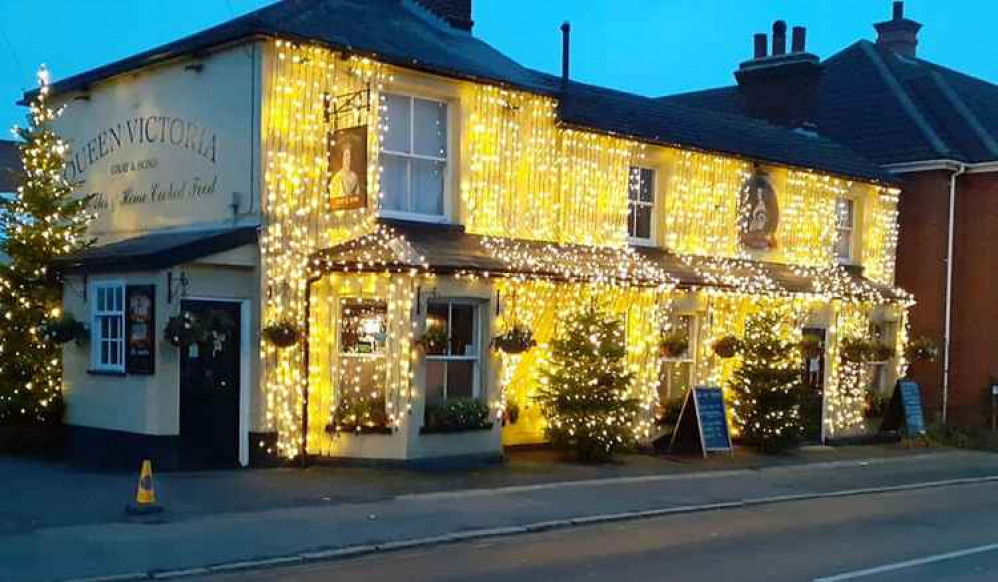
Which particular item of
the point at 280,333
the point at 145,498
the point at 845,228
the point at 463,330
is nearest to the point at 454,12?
the point at 463,330

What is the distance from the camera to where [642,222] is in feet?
69.8

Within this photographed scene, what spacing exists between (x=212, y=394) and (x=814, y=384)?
12.5 m

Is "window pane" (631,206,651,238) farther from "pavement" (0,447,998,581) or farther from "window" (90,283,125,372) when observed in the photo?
Answer: "window" (90,283,125,372)

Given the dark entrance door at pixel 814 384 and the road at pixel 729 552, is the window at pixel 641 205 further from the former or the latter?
the road at pixel 729 552

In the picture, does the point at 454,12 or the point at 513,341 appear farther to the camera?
the point at 454,12

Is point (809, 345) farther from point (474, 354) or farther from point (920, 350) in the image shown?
point (474, 354)

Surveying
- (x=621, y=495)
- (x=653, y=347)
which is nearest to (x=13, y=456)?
(x=621, y=495)

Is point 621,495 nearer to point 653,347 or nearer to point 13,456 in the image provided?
point 653,347

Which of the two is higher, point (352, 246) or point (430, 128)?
point (430, 128)

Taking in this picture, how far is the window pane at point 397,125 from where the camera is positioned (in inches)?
683

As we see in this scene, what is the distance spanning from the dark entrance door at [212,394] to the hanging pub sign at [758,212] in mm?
10728

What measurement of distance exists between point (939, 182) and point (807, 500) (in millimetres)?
12690

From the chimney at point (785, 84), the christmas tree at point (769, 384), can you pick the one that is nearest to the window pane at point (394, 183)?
the christmas tree at point (769, 384)

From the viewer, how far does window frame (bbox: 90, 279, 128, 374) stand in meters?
16.0
